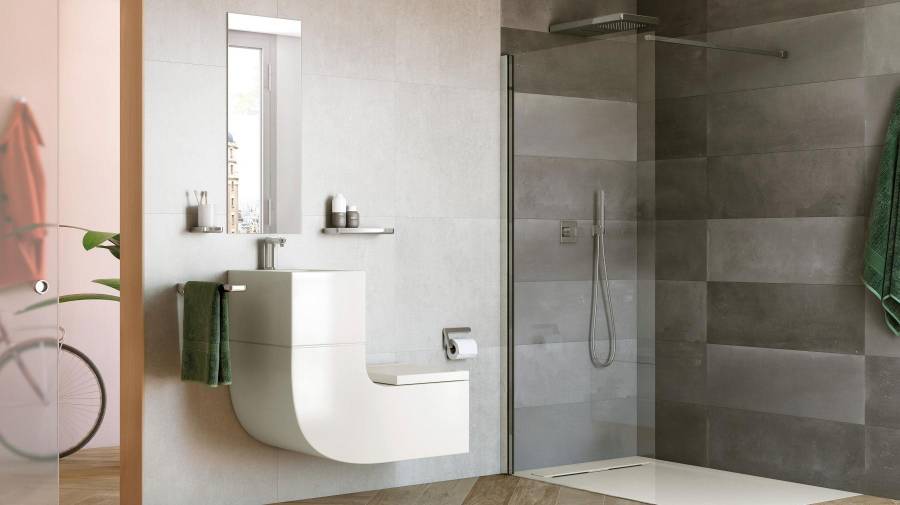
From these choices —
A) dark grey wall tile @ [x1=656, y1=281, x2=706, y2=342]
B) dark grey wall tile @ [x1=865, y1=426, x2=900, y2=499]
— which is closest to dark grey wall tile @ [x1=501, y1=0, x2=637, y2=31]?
dark grey wall tile @ [x1=656, y1=281, x2=706, y2=342]

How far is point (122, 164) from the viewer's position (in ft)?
12.6

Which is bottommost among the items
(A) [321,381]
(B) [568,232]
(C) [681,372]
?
(C) [681,372]

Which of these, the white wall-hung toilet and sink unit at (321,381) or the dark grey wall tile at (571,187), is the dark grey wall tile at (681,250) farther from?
the white wall-hung toilet and sink unit at (321,381)

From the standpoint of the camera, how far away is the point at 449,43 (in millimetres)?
4621

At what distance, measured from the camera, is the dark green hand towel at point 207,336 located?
358 cm

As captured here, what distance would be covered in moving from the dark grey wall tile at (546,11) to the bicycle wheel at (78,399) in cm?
281

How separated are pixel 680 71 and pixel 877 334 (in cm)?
155

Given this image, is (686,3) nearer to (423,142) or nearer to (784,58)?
(784,58)

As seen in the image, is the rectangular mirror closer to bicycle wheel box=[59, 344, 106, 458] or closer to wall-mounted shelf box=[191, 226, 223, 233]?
wall-mounted shelf box=[191, 226, 223, 233]

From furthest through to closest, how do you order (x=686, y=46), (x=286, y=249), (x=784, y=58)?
1. (x=686, y=46)
2. (x=784, y=58)
3. (x=286, y=249)

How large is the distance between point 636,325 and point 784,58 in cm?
139

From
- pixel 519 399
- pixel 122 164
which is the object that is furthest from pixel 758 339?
pixel 122 164


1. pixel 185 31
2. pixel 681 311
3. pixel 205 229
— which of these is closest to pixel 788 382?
pixel 681 311

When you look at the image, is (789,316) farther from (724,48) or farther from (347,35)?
(347,35)
